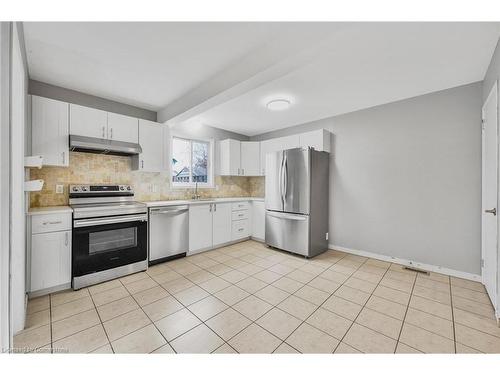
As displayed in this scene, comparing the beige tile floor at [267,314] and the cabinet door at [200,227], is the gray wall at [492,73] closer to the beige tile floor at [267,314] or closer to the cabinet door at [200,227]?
the beige tile floor at [267,314]

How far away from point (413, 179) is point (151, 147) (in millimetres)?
3873

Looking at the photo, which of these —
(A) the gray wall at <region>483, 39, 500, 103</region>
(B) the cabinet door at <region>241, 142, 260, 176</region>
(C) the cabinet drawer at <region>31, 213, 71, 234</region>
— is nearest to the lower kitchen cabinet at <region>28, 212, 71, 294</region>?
(C) the cabinet drawer at <region>31, 213, 71, 234</region>

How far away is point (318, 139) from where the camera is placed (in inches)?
146

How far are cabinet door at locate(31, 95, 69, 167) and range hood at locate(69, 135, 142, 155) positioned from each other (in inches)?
4.7

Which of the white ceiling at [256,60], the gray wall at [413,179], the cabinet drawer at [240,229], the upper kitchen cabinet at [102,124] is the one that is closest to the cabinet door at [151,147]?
the upper kitchen cabinet at [102,124]

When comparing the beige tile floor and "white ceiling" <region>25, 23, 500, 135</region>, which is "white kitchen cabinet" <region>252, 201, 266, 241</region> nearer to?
the beige tile floor

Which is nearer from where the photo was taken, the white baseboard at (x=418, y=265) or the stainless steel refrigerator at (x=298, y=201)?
the white baseboard at (x=418, y=265)

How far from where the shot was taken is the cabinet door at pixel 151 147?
10.5 ft

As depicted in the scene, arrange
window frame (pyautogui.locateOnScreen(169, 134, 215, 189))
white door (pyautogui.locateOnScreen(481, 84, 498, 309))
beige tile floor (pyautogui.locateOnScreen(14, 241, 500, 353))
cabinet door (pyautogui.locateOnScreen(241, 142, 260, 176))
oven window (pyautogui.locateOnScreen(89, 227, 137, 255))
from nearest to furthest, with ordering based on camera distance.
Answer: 1. beige tile floor (pyautogui.locateOnScreen(14, 241, 500, 353))
2. white door (pyautogui.locateOnScreen(481, 84, 498, 309))
3. oven window (pyautogui.locateOnScreen(89, 227, 137, 255))
4. window frame (pyautogui.locateOnScreen(169, 134, 215, 189))
5. cabinet door (pyautogui.locateOnScreen(241, 142, 260, 176))

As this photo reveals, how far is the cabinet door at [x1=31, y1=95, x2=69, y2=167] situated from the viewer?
2365 millimetres

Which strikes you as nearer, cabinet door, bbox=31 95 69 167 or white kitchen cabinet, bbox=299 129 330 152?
cabinet door, bbox=31 95 69 167

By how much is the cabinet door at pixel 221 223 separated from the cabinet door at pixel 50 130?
2196 mm

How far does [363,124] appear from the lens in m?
3.44

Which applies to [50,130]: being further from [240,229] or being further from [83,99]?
[240,229]
